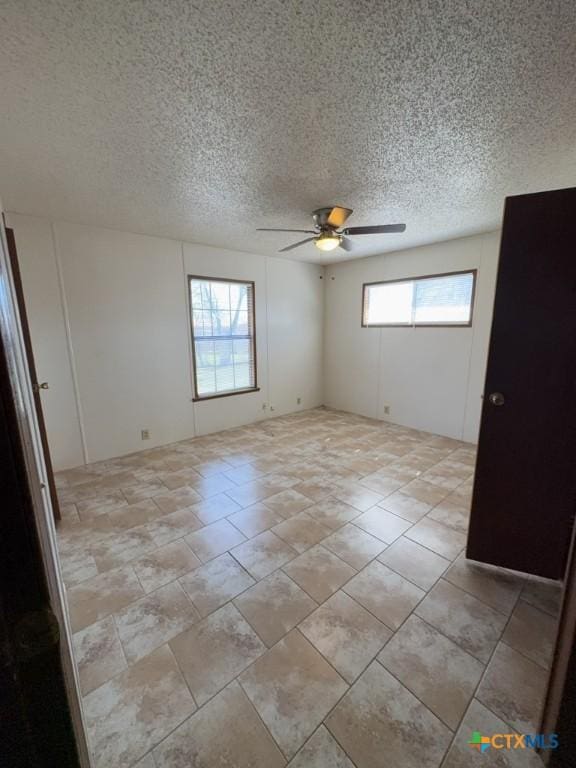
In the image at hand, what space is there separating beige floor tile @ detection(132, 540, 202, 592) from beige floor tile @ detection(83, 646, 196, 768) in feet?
1.50

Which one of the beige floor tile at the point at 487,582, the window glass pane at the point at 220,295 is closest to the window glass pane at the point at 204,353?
the window glass pane at the point at 220,295

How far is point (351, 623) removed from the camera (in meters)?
1.59

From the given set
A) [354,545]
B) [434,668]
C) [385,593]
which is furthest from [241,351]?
[434,668]

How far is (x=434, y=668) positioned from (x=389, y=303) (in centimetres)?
415

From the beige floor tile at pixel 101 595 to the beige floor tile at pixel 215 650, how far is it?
1.41 feet

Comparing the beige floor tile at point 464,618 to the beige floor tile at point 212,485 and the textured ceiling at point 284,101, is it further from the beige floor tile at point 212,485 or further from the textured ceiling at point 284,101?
the textured ceiling at point 284,101

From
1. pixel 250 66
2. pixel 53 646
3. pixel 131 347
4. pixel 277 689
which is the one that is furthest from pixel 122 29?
pixel 131 347

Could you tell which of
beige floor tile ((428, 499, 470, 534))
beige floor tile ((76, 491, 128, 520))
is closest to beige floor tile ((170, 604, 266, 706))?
beige floor tile ((76, 491, 128, 520))

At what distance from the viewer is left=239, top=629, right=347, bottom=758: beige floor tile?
1180 mm

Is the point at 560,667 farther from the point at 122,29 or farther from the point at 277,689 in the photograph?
the point at 122,29

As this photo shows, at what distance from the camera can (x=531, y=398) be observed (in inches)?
66.4

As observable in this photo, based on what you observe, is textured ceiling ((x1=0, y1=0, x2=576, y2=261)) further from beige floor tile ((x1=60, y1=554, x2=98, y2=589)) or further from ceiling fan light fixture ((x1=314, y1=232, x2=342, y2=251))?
beige floor tile ((x1=60, y1=554, x2=98, y2=589))

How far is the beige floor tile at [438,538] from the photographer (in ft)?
6.86

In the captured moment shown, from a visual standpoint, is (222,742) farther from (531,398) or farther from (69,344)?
(69,344)
